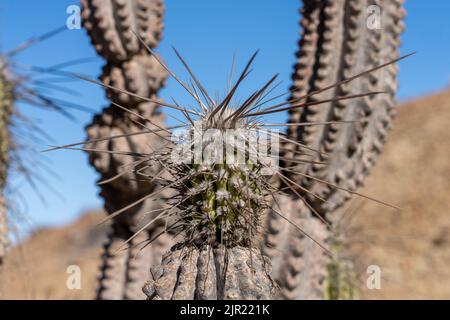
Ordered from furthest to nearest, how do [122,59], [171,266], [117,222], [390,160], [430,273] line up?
[390,160] < [430,273] < [117,222] < [122,59] < [171,266]

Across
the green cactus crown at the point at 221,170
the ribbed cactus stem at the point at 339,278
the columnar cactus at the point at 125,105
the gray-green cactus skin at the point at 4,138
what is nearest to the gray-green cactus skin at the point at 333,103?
the ribbed cactus stem at the point at 339,278

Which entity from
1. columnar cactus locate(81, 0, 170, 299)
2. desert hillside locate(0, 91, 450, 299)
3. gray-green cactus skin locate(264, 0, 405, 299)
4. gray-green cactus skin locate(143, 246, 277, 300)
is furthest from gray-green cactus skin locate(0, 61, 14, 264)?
desert hillside locate(0, 91, 450, 299)

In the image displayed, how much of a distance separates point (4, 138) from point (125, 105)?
4.05 ft

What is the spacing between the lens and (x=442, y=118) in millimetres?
14750

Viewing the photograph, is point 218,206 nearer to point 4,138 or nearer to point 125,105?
point 125,105

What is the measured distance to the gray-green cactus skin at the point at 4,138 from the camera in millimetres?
4241

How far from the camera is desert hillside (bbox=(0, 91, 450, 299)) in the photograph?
9.62 m

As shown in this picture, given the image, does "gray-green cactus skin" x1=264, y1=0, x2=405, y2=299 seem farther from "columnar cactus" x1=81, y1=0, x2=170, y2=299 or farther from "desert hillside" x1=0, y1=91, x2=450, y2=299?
"desert hillside" x1=0, y1=91, x2=450, y2=299

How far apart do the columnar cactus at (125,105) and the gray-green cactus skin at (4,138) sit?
978mm

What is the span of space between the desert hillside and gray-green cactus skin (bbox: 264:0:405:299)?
443 centimetres
